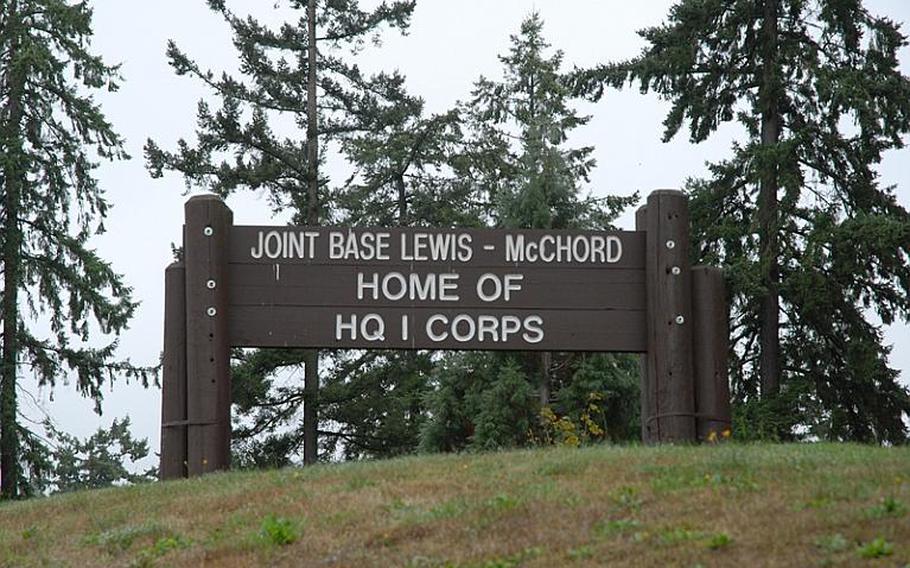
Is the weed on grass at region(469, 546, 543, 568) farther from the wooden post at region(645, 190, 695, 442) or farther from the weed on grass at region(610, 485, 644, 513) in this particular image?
the wooden post at region(645, 190, 695, 442)

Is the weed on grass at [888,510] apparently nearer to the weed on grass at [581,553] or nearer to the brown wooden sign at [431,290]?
the weed on grass at [581,553]

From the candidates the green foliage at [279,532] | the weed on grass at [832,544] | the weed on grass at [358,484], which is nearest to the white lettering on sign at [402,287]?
the weed on grass at [358,484]

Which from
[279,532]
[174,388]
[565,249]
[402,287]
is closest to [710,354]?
[565,249]

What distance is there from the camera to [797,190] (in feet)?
78.1

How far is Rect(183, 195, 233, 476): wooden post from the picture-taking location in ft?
47.3

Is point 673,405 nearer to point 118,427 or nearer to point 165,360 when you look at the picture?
point 165,360

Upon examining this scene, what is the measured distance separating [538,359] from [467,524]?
1234cm

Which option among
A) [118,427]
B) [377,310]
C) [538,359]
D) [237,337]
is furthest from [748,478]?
[118,427]

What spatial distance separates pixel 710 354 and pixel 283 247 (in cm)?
450

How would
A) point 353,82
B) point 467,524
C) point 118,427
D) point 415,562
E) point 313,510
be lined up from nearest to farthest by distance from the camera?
point 415,562, point 467,524, point 313,510, point 353,82, point 118,427

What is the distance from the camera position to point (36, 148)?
28.9 metres

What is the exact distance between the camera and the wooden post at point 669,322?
1452 centimetres

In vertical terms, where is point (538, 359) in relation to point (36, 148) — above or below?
below

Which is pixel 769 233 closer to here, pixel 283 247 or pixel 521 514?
pixel 283 247
